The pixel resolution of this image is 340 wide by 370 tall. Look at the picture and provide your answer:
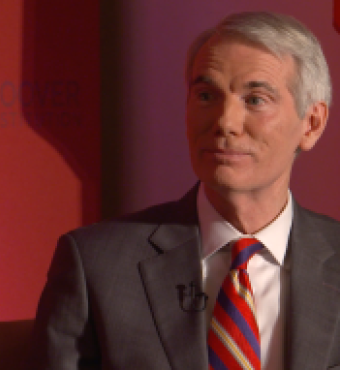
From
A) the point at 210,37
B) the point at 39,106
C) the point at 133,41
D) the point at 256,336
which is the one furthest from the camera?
the point at 133,41

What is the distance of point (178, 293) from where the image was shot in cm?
113

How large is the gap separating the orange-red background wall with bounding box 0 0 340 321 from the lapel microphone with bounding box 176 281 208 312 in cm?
72

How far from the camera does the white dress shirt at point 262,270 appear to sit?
3.76 ft

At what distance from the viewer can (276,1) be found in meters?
1.79

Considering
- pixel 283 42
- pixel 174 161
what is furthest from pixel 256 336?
pixel 174 161

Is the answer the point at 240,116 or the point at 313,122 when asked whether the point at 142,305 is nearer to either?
the point at 240,116

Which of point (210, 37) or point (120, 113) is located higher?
point (210, 37)

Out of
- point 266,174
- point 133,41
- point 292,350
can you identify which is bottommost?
point 292,350

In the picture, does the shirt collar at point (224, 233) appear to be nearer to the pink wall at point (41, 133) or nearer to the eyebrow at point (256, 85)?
the eyebrow at point (256, 85)

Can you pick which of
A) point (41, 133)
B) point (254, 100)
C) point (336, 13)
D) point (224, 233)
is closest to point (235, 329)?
point (224, 233)

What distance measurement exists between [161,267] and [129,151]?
76 cm

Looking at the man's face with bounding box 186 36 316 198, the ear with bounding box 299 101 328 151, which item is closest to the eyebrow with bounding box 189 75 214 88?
the man's face with bounding box 186 36 316 198

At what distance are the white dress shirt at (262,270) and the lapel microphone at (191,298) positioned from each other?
0.14ft

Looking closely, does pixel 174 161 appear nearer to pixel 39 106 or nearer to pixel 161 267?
pixel 39 106
